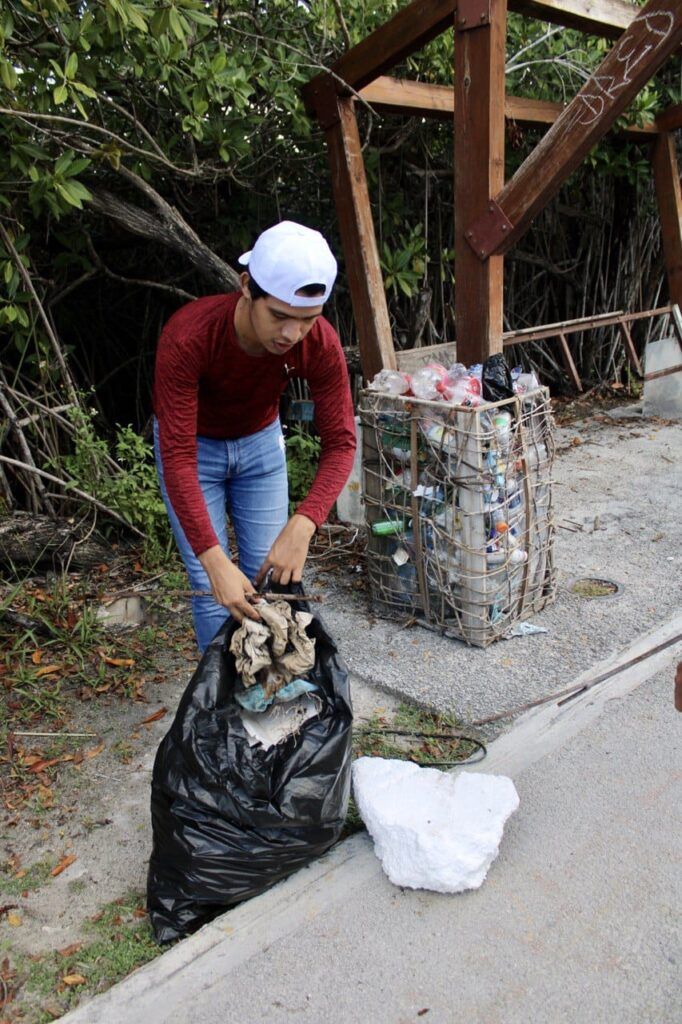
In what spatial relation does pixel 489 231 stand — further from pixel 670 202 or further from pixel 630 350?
pixel 630 350

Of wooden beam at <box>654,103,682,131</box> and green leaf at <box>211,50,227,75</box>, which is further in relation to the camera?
wooden beam at <box>654,103,682,131</box>

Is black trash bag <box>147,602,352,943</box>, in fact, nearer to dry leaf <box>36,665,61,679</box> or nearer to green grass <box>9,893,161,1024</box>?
green grass <box>9,893,161,1024</box>

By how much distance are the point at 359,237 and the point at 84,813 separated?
10.6 feet

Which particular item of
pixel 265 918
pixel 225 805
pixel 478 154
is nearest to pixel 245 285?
pixel 225 805

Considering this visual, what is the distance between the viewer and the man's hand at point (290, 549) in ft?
7.71

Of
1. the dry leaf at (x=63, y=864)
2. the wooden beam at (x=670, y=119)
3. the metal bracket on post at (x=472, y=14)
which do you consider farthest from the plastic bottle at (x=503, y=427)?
the wooden beam at (x=670, y=119)

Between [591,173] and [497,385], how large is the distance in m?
5.15

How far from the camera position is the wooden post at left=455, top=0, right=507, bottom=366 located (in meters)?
3.80

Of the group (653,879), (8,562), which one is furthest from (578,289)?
(653,879)

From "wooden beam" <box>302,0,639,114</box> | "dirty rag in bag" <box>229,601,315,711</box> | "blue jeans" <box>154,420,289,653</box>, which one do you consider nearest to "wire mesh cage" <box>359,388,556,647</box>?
"blue jeans" <box>154,420,289,653</box>

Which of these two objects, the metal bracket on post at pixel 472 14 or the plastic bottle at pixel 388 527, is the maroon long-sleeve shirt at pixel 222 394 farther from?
the metal bracket on post at pixel 472 14

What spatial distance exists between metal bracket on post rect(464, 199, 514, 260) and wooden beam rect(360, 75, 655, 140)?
2.96 feet

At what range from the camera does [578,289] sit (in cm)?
812

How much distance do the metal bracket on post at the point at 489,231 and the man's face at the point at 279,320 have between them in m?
2.03
